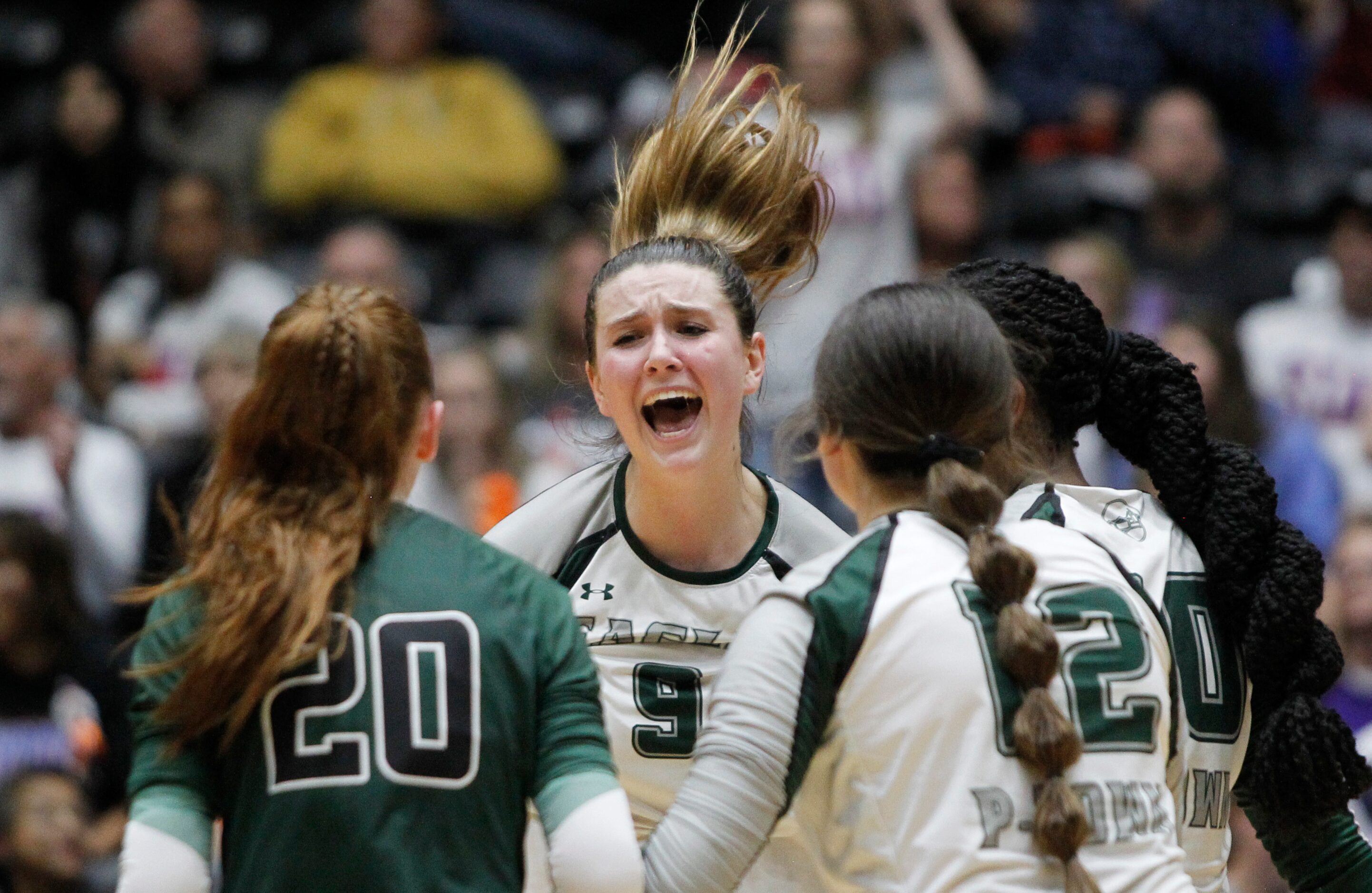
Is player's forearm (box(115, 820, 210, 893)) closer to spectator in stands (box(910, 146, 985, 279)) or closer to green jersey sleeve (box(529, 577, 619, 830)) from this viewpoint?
green jersey sleeve (box(529, 577, 619, 830))

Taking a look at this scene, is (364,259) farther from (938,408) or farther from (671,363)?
(938,408)

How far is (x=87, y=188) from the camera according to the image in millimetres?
8039

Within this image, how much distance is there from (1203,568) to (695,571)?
2.97 feet

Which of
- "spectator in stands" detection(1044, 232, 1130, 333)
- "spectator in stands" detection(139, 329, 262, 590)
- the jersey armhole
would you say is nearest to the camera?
the jersey armhole

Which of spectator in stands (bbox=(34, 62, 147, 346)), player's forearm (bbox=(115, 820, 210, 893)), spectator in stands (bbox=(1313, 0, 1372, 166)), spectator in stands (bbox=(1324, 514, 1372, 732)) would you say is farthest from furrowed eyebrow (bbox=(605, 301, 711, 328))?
spectator in stands (bbox=(1313, 0, 1372, 166))

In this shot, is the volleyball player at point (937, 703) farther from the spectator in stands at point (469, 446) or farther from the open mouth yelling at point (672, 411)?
the spectator in stands at point (469, 446)

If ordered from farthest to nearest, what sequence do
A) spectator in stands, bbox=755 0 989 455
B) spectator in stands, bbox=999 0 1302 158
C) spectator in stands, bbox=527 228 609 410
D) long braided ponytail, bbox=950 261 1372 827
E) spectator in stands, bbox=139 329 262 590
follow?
spectator in stands, bbox=999 0 1302 158, spectator in stands, bbox=755 0 989 455, spectator in stands, bbox=527 228 609 410, spectator in stands, bbox=139 329 262 590, long braided ponytail, bbox=950 261 1372 827

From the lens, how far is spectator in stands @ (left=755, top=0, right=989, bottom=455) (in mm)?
6734

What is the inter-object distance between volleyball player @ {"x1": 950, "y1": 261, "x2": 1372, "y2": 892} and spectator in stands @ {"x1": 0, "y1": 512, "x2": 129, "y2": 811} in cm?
370

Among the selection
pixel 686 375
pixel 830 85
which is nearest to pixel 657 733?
pixel 686 375

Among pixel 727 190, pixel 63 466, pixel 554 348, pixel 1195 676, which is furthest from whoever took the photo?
pixel 554 348

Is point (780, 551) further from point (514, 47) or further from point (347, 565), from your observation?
point (514, 47)

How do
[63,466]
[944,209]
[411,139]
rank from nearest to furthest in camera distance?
[63,466] < [944,209] < [411,139]

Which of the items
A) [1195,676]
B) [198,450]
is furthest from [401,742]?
[198,450]
